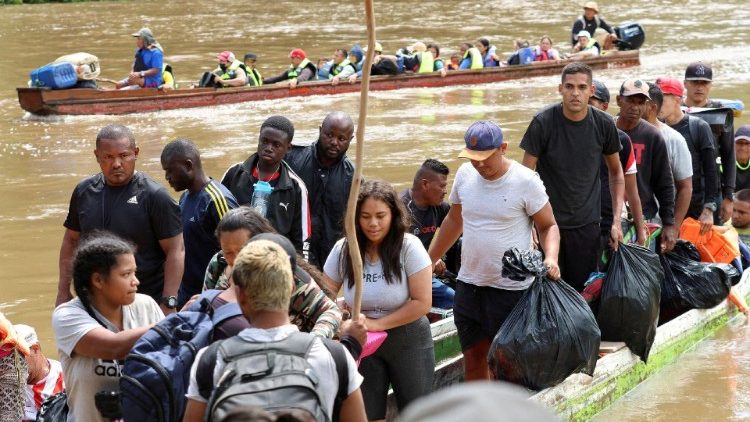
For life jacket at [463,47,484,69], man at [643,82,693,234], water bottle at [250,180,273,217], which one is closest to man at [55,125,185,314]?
water bottle at [250,180,273,217]

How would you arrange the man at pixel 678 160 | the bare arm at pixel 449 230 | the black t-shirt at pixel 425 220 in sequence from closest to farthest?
the bare arm at pixel 449 230
the black t-shirt at pixel 425 220
the man at pixel 678 160

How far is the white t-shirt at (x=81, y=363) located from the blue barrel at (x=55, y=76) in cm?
1505

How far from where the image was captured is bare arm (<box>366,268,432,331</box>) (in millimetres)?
4941

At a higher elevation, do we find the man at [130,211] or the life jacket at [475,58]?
the man at [130,211]

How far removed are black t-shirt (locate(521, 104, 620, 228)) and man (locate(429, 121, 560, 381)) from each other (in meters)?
0.65

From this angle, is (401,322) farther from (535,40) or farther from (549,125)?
(535,40)

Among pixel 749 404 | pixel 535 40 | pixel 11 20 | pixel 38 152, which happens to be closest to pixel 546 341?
pixel 749 404

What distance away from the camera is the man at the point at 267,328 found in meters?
3.36

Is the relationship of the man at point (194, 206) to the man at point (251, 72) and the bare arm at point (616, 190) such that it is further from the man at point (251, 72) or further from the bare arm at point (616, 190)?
the man at point (251, 72)

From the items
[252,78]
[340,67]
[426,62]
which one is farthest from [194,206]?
[426,62]

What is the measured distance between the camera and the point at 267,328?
3.42 meters

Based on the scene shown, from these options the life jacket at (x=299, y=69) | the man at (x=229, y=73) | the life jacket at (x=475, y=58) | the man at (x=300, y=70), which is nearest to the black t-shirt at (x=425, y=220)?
the man at (x=229, y=73)

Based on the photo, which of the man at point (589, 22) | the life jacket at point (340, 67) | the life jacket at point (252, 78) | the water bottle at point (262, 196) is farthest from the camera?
the man at point (589, 22)

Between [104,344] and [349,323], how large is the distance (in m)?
0.90
